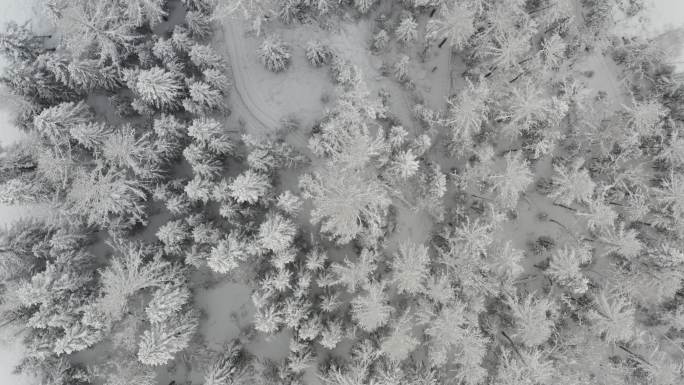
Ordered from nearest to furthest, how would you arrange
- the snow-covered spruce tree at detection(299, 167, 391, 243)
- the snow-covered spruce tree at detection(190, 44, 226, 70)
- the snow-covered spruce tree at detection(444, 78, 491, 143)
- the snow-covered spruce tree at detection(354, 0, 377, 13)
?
the snow-covered spruce tree at detection(299, 167, 391, 243) < the snow-covered spruce tree at detection(444, 78, 491, 143) < the snow-covered spruce tree at detection(190, 44, 226, 70) < the snow-covered spruce tree at detection(354, 0, 377, 13)

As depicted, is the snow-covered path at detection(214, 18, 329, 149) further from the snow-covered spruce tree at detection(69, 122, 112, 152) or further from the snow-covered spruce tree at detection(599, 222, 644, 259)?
the snow-covered spruce tree at detection(599, 222, 644, 259)

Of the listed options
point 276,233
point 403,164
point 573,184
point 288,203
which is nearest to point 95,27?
point 288,203

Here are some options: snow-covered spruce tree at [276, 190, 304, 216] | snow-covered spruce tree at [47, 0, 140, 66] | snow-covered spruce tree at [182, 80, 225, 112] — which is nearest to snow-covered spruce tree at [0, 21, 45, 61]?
snow-covered spruce tree at [47, 0, 140, 66]

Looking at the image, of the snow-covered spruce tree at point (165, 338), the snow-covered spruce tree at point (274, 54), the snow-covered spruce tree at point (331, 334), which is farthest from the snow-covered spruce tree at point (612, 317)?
the snow-covered spruce tree at point (274, 54)

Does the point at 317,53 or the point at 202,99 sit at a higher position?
the point at 317,53

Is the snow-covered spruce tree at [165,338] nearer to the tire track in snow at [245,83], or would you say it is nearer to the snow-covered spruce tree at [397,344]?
the snow-covered spruce tree at [397,344]

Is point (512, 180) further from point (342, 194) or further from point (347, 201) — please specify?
point (342, 194)
